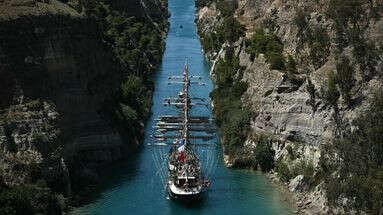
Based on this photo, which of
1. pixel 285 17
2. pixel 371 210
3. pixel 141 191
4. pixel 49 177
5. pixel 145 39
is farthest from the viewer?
pixel 145 39

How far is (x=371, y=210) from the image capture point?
74.5 meters

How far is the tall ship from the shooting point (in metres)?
84.6

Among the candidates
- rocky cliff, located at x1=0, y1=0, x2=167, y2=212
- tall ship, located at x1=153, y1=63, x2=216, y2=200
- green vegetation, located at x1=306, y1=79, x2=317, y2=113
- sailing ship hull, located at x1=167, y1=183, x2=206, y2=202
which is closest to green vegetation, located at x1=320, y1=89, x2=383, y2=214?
green vegetation, located at x1=306, y1=79, x2=317, y2=113

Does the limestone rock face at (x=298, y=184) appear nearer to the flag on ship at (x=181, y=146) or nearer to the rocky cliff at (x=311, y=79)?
the rocky cliff at (x=311, y=79)

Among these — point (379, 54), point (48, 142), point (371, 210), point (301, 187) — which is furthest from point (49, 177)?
point (379, 54)

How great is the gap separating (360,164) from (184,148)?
23.1m

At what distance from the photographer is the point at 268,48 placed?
10762cm

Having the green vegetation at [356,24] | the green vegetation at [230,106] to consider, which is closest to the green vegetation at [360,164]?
the green vegetation at [356,24]

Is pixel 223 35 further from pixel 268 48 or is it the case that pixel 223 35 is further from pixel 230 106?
pixel 230 106

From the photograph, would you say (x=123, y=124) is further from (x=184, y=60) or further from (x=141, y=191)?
(x=184, y=60)

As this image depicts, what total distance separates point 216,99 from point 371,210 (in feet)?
149

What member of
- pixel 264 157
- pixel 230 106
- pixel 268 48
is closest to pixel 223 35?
pixel 268 48

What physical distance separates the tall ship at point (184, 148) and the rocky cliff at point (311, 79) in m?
5.79

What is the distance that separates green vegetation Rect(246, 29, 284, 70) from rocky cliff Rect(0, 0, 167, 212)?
840 inches
